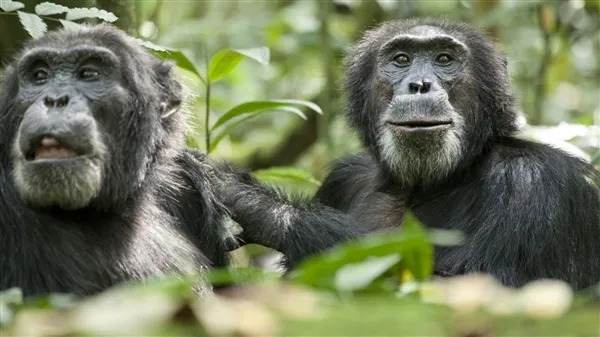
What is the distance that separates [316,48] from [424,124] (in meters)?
6.13

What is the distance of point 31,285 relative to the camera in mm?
5219

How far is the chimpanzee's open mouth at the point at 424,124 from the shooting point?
22.4 ft

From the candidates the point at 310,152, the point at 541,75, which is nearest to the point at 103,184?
the point at 310,152

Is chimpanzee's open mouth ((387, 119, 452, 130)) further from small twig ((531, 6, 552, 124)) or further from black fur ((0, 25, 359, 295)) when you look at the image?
small twig ((531, 6, 552, 124))

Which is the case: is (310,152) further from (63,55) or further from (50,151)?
(50,151)

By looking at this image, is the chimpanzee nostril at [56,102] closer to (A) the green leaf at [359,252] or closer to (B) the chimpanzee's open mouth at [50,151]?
Answer: (B) the chimpanzee's open mouth at [50,151]

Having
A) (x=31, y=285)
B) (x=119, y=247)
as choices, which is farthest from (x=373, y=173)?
(x=31, y=285)

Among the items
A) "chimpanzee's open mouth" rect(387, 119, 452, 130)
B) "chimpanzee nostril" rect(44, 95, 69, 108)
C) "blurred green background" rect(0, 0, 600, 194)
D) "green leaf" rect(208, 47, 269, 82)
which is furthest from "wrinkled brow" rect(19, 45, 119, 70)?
"blurred green background" rect(0, 0, 600, 194)

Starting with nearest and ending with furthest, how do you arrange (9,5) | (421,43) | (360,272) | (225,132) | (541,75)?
1. (360,272)
2. (9,5)
3. (421,43)
4. (225,132)
5. (541,75)

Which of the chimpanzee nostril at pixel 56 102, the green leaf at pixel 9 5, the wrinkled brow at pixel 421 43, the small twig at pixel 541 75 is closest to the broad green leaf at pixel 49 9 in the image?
the green leaf at pixel 9 5

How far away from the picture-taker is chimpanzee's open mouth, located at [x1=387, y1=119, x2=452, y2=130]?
22.4ft

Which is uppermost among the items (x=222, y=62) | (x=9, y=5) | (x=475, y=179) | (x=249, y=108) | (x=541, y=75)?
(x=9, y=5)

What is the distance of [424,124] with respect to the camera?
6895 mm

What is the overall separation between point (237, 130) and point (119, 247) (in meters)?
8.69
